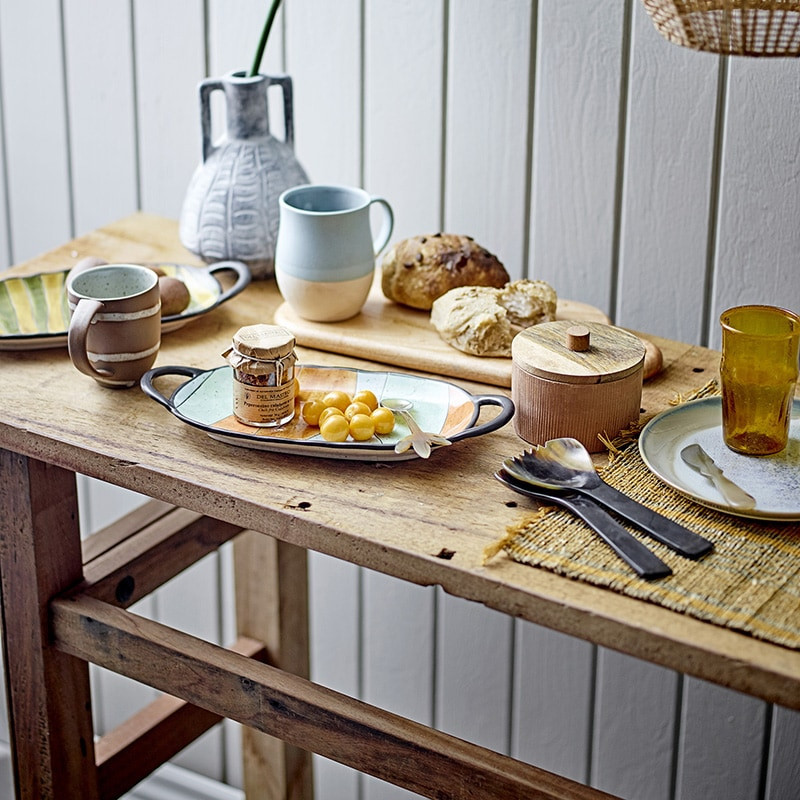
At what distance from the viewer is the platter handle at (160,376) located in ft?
3.24

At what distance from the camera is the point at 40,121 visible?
1.70 metres

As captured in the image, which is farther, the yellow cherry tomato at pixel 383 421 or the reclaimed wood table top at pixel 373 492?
the yellow cherry tomato at pixel 383 421

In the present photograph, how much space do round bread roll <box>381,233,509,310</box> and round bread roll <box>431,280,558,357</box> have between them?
0.03 metres

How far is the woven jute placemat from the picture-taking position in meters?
0.74

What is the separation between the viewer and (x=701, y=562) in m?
0.79

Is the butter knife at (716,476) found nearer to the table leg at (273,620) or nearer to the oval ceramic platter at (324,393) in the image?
the oval ceramic platter at (324,393)

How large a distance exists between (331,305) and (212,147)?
27 cm

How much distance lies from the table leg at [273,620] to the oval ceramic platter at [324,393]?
0.48 metres

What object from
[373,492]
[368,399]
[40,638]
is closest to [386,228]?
[368,399]

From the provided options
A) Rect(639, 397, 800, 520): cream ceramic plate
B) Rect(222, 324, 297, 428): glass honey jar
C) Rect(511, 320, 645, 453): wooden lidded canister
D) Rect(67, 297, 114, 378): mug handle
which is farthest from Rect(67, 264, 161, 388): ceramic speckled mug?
Rect(639, 397, 800, 520): cream ceramic plate

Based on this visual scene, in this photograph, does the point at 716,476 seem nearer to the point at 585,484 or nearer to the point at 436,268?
the point at 585,484

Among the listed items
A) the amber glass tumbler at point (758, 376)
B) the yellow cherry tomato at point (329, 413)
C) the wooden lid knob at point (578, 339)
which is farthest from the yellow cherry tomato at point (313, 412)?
the amber glass tumbler at point (758, 376)

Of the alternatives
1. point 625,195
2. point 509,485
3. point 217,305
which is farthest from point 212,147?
point 509,485

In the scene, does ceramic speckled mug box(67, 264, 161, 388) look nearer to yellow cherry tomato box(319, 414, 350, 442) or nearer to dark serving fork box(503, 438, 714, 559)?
yellow cherry tomato box(319, 414, 350, 442)
